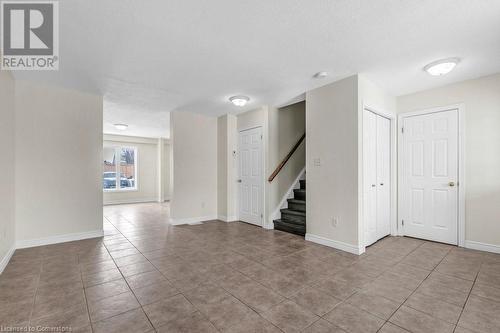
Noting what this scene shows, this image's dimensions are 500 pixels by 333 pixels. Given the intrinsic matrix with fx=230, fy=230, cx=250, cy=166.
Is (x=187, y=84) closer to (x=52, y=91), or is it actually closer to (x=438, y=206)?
(x=52, y=91)

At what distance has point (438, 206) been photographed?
12.0 feet

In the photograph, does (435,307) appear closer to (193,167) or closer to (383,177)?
(383,177)

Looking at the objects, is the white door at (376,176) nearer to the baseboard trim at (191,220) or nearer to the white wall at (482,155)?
the white wall at (482,155)

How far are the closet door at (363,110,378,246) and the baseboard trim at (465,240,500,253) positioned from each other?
1223mm

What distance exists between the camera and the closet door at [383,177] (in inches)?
149

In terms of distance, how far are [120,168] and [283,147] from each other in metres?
6.79

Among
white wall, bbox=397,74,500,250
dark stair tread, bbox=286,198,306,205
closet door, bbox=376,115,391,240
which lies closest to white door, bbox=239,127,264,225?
dark stair tread, bbox=286,198,306,205

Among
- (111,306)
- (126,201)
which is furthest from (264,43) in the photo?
(126,201)

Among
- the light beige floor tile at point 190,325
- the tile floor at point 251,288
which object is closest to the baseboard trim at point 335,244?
the tile floor at point 251,288

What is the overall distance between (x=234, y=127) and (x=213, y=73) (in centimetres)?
240

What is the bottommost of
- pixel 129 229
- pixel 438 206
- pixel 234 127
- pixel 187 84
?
pixel 129 229

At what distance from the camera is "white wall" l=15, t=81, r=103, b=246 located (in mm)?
3508

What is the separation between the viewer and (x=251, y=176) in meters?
5.15

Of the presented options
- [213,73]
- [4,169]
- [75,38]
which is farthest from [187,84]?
[4,169]
